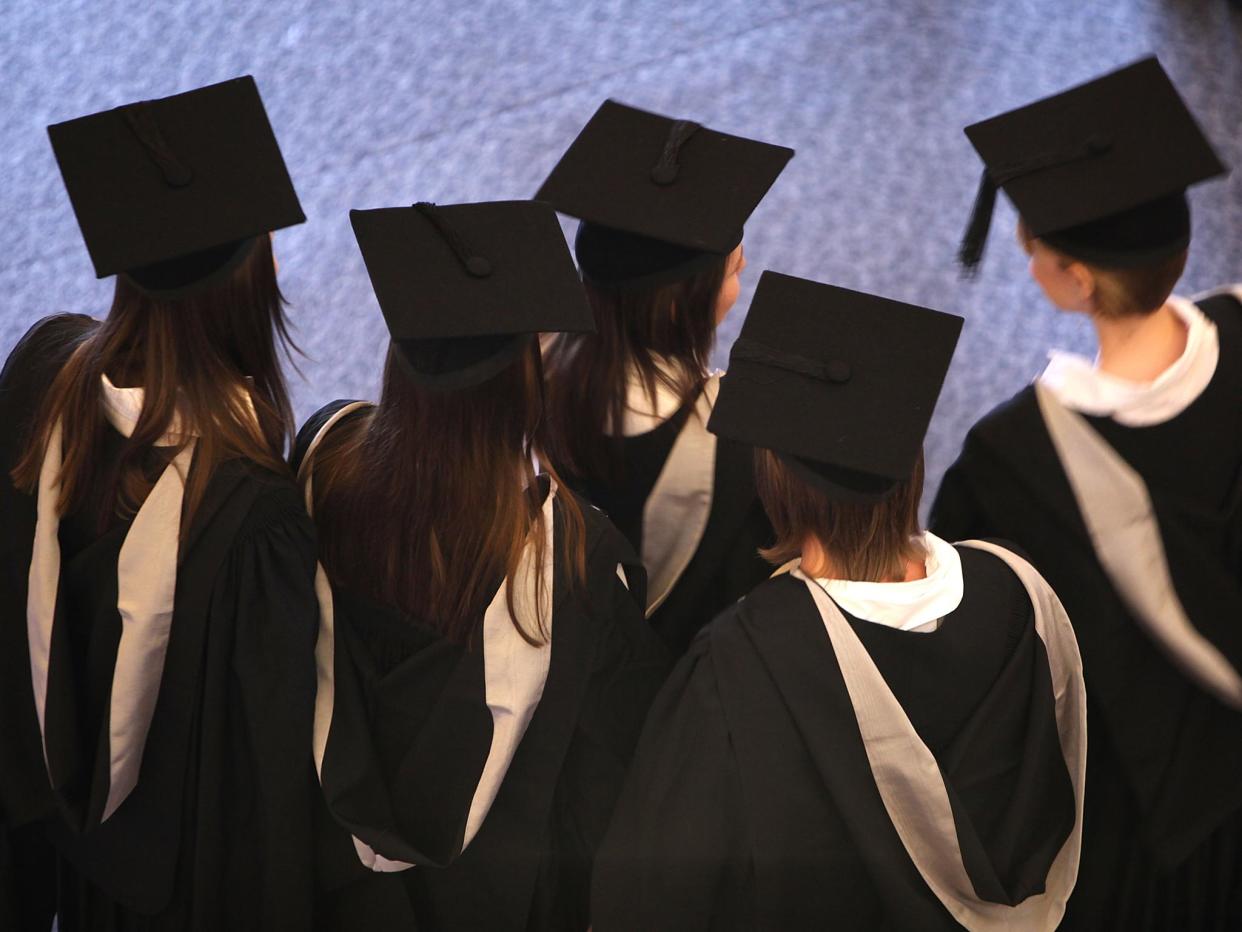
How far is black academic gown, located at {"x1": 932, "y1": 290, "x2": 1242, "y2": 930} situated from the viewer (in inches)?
71.2

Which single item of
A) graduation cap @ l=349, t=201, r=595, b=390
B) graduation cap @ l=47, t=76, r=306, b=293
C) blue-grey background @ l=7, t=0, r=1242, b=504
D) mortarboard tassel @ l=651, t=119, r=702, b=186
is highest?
graduation cap @ l=47, t=76, r=306, b=293

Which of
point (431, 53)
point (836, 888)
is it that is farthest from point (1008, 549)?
point (431, 53)

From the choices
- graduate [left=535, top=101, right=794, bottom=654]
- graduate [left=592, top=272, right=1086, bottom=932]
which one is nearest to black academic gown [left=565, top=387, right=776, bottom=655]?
graduate [left=535, top=101, right=794, bottom=654]

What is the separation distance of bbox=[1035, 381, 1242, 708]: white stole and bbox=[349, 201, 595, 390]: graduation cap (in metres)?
0.72

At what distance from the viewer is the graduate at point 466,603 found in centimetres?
169

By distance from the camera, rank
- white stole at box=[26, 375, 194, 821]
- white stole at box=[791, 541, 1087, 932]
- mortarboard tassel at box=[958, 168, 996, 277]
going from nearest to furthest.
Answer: white stole at box=[791, 541, 1087, 932]
white stole at box=[26, 375, 194, 821]
mortarboard tassel at box=[958, 168, 996, 277]

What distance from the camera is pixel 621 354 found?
207 cm

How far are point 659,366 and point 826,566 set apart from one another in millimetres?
551

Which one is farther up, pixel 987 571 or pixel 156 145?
pixel 156 145

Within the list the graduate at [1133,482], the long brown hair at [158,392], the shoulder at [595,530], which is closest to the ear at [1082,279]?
the graduate at [1133,482]

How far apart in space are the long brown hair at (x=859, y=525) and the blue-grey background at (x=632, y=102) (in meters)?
1.83

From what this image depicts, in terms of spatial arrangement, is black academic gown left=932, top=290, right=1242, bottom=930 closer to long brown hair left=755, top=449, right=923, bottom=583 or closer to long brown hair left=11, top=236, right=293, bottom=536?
long brown hair left=755, top=449, right=923, bottom=583

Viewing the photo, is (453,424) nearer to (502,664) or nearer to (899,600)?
(502,664)

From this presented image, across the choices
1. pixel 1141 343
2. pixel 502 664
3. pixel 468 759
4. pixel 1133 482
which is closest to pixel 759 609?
pixel 502 664
